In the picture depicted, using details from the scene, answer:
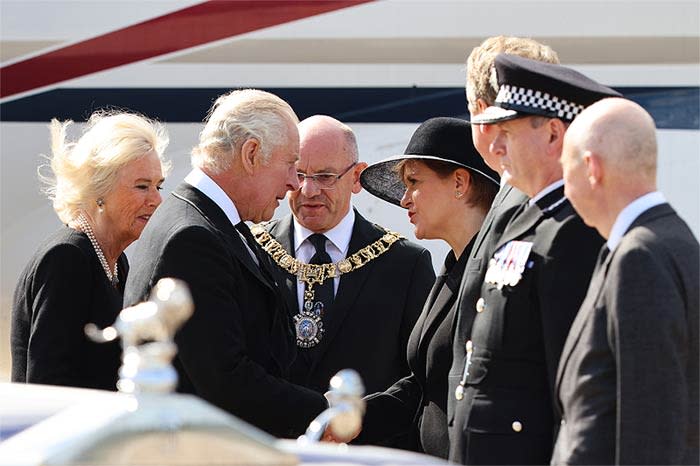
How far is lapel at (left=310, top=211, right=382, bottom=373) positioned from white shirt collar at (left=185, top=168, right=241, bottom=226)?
27.2 inches

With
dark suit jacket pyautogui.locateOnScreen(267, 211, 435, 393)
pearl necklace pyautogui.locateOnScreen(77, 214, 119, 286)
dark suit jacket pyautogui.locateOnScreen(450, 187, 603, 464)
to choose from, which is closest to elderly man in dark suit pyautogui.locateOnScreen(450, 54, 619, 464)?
dark suit jacket pyautogui.locateOnScreen(450, 187, 603, 464)

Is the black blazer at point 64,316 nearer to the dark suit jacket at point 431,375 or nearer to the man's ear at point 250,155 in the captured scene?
the man's ear at point 250,155

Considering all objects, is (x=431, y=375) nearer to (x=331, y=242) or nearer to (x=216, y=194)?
(x=216, y=194)

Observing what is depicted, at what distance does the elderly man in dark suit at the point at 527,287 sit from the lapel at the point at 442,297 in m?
0.51

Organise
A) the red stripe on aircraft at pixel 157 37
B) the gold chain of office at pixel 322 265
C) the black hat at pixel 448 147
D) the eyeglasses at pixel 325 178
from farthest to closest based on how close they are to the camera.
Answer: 1. the red stripe on aircraft at pixel 157 37
2. the eyeglasses at pixel 325 178
3. the gold chain of office at pixel 322 265
4. the black hat at pixel 448 147

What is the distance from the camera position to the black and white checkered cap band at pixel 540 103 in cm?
293

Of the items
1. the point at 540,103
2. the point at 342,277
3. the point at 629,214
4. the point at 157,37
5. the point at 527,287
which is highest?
the point at 157,37

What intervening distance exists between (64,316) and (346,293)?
100 cm

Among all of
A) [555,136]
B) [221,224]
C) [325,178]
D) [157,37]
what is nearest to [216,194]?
[221,224]

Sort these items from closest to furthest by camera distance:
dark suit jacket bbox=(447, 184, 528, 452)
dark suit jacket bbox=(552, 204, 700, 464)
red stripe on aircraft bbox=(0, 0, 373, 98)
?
dark suit jacket bbox=(552, 204, 700, 464)
dark suit jacket bbox=(447, 184, 528, 452)
red stripe on aircraft bbox=(0, 0, 373, 98)

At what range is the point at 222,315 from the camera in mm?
3238

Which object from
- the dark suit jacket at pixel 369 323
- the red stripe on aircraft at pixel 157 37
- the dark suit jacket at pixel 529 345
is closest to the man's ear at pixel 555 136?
the dark suit jacket at pixel 529 345

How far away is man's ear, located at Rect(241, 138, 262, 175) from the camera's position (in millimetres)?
3518

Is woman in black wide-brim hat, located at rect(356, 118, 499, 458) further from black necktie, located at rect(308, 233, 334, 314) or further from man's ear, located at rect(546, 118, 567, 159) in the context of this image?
man's ear, located at rect(546, 118, 567, 159)
